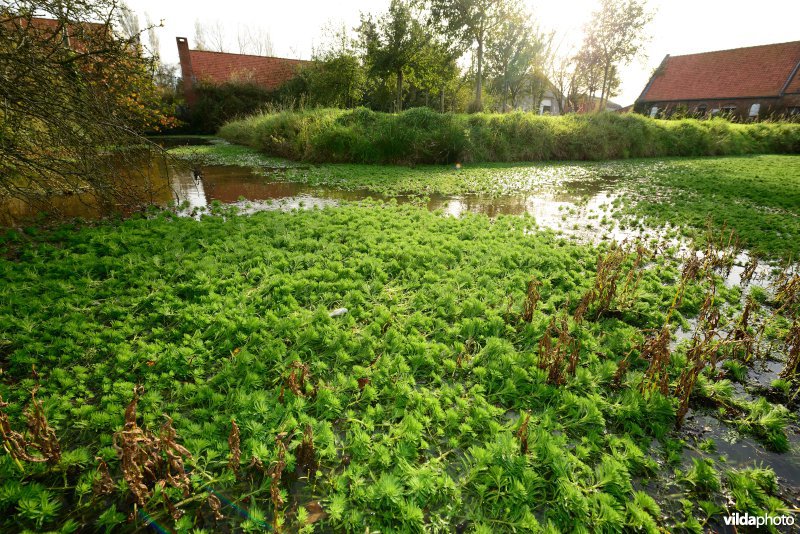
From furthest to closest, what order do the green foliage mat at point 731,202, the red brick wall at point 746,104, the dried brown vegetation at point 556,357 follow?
the red brick wall at point 746,104 < the green foliage mat at point 731,202 < the dried brown vegetation at point 556,357

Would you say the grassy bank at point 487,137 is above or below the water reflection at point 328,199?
above

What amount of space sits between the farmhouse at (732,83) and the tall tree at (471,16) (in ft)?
68.1

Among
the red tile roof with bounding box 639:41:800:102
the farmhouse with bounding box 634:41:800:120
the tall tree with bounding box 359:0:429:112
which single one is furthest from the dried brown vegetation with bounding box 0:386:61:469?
the red tile roof with bounding box 639:41:800:102

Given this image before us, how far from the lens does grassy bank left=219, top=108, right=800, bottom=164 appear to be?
631 inches

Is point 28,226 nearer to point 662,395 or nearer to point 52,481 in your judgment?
point 52,481

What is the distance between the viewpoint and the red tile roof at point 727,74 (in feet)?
113

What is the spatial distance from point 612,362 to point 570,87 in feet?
161

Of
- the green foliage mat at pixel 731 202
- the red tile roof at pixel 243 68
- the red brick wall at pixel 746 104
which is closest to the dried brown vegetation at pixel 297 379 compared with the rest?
the green foliage mat at pixel 731 202

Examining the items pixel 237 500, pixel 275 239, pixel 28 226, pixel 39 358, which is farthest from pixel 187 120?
pixel 237 500

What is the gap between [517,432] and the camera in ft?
9.25

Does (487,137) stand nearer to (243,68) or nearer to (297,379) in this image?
(297,379)

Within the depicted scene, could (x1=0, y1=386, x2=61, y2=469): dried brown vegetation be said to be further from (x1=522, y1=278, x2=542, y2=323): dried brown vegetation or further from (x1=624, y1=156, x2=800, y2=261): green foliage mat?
(x1=624, y1=156, x2=800, y2=261): green foliage mat

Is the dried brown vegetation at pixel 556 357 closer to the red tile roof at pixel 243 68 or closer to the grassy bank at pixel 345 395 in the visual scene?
the grassy bank at pixel 345 395

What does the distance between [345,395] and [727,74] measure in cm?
5208
